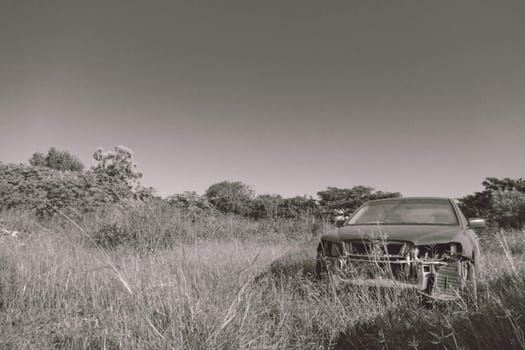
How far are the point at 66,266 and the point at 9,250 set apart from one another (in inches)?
52.6

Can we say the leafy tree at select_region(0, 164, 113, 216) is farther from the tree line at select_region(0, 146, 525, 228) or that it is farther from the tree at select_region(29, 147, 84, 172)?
the tree at select_region(29, 147, 84, 172)

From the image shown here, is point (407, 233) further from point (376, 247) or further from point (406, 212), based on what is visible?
point (406, 212)

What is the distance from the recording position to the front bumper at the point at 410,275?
3.25 meters

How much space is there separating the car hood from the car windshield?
1.63 ft

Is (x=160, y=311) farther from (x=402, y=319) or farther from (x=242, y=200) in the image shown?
(x=242, y=200)

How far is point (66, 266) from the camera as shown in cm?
449

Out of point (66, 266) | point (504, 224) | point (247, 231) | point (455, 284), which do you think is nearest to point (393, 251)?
point (455, 284)

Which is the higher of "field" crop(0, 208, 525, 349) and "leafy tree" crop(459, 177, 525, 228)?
"leafy tree" crop(459, 177, 525, 228)

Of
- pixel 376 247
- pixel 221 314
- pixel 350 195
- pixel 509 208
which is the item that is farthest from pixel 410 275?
pixel 350 195

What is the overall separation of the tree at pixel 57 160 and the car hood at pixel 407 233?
43.2m

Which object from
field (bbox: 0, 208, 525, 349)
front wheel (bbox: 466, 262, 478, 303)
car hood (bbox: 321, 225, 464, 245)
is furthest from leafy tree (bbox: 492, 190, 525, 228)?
field (bbox: 0, 208, 525, 349)

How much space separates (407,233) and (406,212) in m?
1.47

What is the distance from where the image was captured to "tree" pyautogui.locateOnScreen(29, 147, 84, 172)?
1638 inches

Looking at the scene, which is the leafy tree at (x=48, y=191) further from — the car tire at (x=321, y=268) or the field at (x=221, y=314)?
the car tire at (x=321, y=268)
